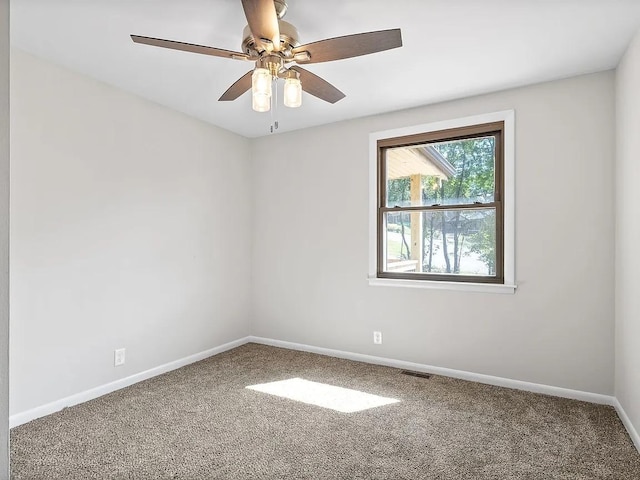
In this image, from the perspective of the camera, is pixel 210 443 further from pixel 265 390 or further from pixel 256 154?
pixel 256 154

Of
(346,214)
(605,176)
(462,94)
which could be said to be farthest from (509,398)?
(462,94)

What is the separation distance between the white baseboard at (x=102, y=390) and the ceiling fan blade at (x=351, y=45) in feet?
8.91

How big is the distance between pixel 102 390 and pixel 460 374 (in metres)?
2.85

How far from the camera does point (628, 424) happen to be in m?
2.38

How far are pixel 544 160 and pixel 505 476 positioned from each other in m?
2.19

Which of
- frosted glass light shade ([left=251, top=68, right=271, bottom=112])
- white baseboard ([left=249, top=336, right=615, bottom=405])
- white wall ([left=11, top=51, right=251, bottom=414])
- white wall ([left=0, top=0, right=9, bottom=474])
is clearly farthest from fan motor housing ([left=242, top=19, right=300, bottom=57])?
white baseboard ([left=249, top=336, right=615, bottom=405])

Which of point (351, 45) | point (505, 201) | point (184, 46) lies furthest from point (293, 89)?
point (505, 201)

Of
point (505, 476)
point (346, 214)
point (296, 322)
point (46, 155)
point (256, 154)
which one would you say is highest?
point (256, 154)

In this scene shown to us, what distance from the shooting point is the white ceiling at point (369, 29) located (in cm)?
202

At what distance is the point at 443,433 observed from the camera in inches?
93.5

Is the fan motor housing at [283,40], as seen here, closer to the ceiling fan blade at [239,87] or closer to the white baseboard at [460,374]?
the ceiling fan blade at [239,87]

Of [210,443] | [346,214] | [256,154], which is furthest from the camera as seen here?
[256,154]

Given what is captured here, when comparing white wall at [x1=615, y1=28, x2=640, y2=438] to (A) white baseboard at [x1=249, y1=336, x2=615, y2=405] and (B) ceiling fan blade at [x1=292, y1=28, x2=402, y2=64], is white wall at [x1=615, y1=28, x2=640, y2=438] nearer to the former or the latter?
(A) white baseboard at [x1=249, y1=336, x2=615, y2=405]

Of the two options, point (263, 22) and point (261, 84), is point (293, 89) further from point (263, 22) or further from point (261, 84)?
point (263, 22)
